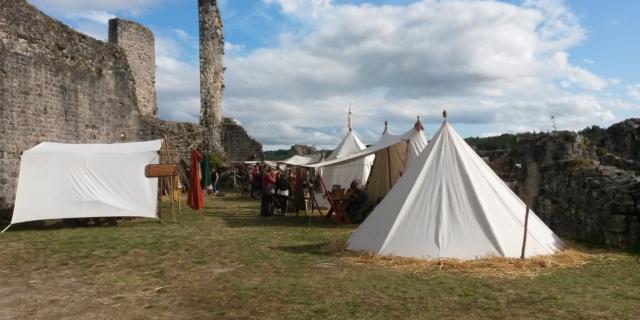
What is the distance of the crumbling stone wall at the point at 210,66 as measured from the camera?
24703 mm

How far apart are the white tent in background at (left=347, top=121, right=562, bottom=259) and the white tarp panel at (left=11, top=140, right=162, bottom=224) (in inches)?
206

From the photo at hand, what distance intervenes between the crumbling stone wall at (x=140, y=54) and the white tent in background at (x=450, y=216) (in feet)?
64.2

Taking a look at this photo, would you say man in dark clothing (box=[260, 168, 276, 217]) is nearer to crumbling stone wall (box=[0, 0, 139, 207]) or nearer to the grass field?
the grass field

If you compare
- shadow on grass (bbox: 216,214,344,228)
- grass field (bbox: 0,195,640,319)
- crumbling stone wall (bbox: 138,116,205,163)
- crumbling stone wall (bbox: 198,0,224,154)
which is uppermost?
crumbling stone wall (bbox: 198,0,224,154)

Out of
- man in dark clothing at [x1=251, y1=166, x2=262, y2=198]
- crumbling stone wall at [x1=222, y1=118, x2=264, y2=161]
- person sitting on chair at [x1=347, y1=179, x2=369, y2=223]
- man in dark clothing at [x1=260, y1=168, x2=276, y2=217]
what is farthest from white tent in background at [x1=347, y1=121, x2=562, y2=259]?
crumbling stone wall at [x1=222, y1=118, x2=264, y2=161]

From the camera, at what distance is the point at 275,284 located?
510 centimetres

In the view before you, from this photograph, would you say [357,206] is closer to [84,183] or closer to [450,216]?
[450,216]

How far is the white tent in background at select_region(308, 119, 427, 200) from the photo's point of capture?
35.7 feet

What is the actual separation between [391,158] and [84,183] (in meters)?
6.48

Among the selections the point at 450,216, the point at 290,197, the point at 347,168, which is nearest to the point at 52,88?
the point at 290,197

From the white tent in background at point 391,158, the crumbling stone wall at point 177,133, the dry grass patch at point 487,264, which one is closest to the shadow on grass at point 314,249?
the dry grass patch at point 487,264

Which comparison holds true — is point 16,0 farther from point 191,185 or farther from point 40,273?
point 40,273

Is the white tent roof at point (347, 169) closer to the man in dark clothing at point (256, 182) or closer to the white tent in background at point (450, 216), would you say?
the man in dark clothing at point (256, 182)

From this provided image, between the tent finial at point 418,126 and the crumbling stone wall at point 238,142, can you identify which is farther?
the crumbling stone wall at point 238,142
